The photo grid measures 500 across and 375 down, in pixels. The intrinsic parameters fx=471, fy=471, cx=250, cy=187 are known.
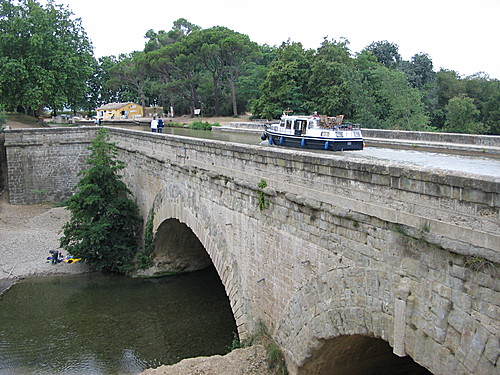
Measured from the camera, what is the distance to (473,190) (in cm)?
557

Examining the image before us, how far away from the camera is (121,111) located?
225 feet

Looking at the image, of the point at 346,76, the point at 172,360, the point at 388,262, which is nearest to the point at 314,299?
the point at 388,262

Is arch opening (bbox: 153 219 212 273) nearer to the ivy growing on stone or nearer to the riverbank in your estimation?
the riverbank

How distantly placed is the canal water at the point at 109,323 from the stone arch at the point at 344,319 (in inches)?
232

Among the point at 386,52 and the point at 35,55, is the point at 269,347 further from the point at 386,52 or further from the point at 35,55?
the point at 386,52

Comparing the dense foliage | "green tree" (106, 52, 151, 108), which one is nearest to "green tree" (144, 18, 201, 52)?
"green tree" (106, 52, 151, 108)

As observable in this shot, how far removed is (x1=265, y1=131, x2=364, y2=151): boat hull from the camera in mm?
15141

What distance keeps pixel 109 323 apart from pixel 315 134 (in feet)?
31.8

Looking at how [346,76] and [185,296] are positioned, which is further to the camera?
[346,76]

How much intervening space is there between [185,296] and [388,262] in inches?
528

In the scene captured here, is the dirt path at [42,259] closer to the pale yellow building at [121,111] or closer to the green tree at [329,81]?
the green tree at [329,81]

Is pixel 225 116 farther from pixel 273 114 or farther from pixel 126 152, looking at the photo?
pixel 126 152

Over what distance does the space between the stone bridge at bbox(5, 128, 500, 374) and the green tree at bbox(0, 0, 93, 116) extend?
25.1m

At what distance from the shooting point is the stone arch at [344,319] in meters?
6.36
